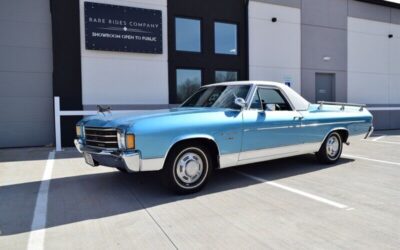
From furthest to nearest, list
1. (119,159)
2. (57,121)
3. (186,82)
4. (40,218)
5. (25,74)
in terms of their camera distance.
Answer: (186,82), (25,74), (57,121), (119,159), (40,218)

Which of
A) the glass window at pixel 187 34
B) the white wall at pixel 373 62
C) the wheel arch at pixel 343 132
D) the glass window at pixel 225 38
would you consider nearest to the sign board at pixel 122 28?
the glass window at pixel 187 34

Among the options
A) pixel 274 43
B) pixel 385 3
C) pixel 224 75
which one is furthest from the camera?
pixel 385 3

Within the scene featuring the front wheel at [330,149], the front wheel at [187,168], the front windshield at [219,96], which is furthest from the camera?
the front wheel at [330,149]

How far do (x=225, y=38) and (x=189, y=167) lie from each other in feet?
27.6

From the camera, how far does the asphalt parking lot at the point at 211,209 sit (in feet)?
11.2

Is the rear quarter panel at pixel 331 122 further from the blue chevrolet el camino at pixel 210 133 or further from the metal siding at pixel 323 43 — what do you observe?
the metal siding at pixel 323 43

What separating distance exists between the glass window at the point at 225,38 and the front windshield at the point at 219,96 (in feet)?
19.9

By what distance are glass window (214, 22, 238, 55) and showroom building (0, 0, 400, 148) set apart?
0.13 ft

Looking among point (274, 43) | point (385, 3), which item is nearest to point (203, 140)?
point (274, 43)

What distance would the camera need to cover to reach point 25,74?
9.88 meters

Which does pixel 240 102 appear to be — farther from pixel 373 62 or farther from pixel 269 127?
pixel 373 62

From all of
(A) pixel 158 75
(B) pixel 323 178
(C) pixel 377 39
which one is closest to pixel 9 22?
(A) pixel 158 75

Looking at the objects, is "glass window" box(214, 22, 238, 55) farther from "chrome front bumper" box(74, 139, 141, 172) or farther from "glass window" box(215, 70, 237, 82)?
"chrome front bumper" box(74, 139, 141, 172)

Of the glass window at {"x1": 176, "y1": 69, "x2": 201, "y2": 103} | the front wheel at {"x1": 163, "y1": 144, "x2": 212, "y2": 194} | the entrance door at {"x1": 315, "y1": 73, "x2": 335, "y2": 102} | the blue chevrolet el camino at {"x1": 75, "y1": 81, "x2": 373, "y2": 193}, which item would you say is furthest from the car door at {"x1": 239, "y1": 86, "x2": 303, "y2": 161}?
the entrance door at {"x1": 315, "y1": 73, "x2": 335, "y2": 102}
